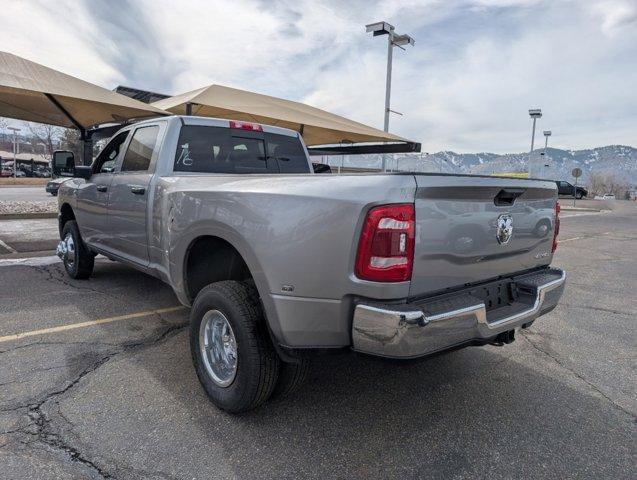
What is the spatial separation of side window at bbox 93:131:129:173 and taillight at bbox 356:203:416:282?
3.51 metres

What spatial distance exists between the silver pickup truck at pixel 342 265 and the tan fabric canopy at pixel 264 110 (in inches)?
242

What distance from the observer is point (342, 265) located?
2.11 metres

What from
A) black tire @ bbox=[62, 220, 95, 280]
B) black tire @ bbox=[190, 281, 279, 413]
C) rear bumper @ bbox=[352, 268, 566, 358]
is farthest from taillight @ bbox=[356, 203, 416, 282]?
black tire @ bbox=[62, 220, 95, 280]

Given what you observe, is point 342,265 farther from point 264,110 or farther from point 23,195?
point 23,195

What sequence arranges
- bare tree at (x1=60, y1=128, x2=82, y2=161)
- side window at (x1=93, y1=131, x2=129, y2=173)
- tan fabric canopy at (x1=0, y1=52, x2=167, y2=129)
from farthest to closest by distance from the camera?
bare tree at (x1=60, y1=128, x2=82, y2=161), tan fabric canopy at (x1=0, y1=52, x2=167, y2=129), side window at (x1=93, y1=131, x2=129, y2=173)

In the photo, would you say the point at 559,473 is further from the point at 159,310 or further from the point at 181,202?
the point at 159,310

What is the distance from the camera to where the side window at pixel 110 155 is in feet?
15.5

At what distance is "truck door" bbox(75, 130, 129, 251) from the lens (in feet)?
15.0

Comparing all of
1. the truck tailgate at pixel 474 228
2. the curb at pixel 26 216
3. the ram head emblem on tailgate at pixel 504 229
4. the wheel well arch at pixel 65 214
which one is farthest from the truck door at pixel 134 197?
the curb at pixel 26 216

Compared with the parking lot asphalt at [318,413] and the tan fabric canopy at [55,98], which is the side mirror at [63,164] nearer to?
the parking lot asphalt at [318,413]

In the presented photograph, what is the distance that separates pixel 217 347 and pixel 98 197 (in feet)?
8.84

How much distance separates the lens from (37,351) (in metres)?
3.47

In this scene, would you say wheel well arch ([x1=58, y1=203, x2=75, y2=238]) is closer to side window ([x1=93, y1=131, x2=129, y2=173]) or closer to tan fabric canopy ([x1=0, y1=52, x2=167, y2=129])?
side window ([x1=93, y1=131, x2=129, y2=173])

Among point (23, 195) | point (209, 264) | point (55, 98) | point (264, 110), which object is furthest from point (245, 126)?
point (23, 195)
